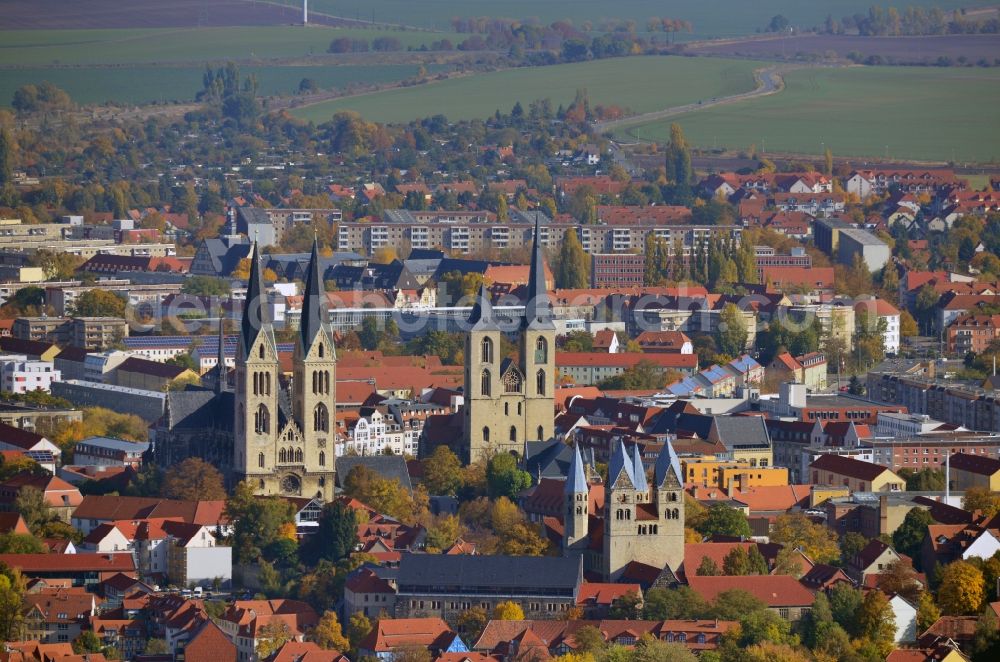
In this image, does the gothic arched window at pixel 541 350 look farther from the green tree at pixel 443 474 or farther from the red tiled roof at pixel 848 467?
the red tiled roof at pixel 848 467

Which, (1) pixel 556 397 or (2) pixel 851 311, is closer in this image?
(1) pixel 556 397

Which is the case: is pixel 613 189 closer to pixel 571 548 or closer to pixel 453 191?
pixel 453 191

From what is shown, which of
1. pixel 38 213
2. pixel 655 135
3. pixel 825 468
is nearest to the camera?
pixel 825 468

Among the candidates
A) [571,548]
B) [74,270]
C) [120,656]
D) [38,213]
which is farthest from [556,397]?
[38,213]

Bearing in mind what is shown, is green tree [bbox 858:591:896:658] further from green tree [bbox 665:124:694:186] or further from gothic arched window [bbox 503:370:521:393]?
green tree [bbox 665:124:694:186]

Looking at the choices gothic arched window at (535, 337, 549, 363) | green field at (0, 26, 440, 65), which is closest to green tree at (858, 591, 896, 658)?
gothic arched window at (535, 337, 549, 363)

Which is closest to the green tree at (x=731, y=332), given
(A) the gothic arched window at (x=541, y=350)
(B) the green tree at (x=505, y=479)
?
(A) the gothic arched window at (x=541, y=350)
